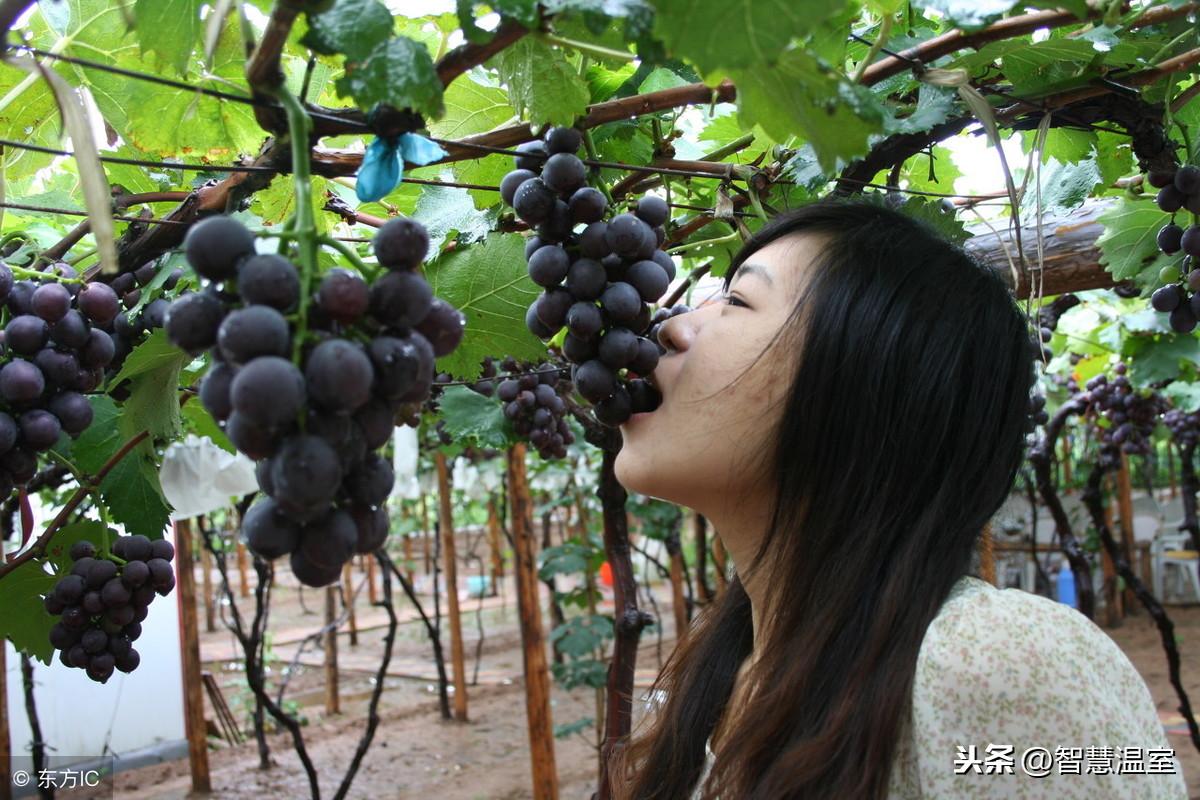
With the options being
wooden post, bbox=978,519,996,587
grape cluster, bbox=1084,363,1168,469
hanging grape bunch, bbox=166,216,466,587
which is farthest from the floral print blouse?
grape cluster, bbox=1084,363,1168,469

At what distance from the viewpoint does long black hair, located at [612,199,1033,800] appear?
3.57ft

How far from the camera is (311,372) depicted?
1.88ft

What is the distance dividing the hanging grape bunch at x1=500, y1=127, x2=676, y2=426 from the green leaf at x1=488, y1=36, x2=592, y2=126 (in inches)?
1.6

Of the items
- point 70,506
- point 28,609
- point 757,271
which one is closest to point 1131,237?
point 757,271

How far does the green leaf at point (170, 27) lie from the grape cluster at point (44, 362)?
0.38 metres

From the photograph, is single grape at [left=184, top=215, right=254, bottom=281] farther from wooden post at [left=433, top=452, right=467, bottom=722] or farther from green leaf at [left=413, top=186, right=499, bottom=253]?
wooden post at [left=433, top=452, right=467, bottom=722]

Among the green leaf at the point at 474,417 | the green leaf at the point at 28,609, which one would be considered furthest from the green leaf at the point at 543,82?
the green leaf at the point at 474,417

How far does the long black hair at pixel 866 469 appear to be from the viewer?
109 centimetres

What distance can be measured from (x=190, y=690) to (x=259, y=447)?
21.1 feet

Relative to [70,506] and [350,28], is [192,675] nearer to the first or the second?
[70,506]

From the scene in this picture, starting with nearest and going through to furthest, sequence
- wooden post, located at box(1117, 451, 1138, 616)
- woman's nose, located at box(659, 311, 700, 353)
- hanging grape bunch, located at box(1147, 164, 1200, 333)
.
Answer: woman's nose, located at box(659, 311, 700, 353)
hanging grape bunch, located at box(1147, 164, 1200, 333)
wooden post, located at box(1117, 451, 1138, 616)

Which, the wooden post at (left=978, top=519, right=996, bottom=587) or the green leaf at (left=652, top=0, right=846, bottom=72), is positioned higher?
the green leaf at (left=652, top=0, right=846, bottom=72)

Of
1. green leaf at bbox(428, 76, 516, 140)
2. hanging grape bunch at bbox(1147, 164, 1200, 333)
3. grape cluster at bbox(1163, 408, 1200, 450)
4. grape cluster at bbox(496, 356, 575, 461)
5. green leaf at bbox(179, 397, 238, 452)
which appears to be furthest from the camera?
grape cluster at bbox(1163, 408, 1200, 450)

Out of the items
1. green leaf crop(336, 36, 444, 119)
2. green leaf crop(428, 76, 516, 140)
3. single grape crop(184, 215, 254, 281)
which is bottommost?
single grape crop(184, 215, 254, 281)
